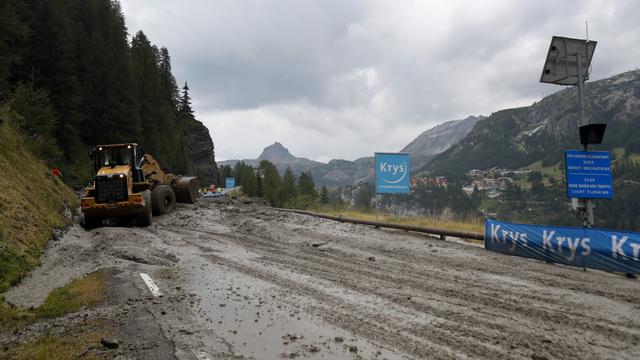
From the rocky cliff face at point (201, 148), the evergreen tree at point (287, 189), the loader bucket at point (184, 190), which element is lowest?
the evergreen tree at point (287, 189)

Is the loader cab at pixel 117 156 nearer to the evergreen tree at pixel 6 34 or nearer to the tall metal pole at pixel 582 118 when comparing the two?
the evergreen tree at pixel 6 34

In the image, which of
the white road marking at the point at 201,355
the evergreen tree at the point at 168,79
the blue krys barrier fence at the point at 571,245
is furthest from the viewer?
the evergreen tree at the point at 168,79

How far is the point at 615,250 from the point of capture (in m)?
9.97

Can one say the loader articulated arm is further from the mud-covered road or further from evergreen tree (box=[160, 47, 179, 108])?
evergreen tree (box=[160, 47, 179, 108])

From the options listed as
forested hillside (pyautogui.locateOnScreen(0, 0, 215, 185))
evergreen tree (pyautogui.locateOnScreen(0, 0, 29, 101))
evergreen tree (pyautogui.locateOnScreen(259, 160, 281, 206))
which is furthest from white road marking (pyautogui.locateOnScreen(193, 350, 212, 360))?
evergreen tree (pyautogui.locateOnScreen(259, 160, 281, 206))

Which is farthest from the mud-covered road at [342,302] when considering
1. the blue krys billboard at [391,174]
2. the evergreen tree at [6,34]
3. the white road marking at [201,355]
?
the evergreen tree at [6,34]

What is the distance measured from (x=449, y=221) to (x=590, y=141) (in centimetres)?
860

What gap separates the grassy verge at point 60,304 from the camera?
6.13 metres

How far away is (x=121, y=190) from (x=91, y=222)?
181 cm

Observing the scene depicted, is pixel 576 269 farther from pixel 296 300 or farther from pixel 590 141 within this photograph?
pixel 296 300

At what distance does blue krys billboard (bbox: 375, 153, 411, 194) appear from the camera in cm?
2133

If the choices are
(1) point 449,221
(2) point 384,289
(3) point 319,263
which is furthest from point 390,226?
(2) point 384,289

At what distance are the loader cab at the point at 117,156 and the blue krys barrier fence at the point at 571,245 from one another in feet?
52.9

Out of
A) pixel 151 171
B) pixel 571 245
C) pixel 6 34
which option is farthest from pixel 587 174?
pixel 6 34
